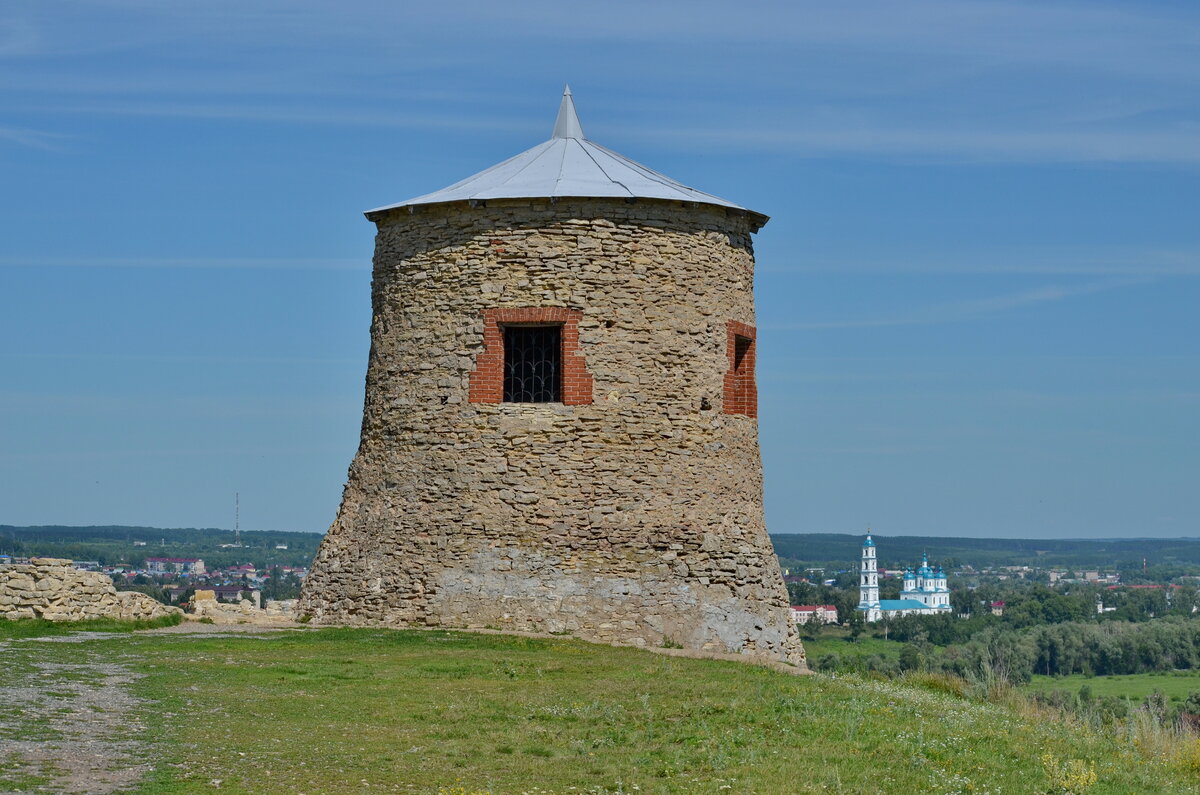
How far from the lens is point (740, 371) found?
21062mm

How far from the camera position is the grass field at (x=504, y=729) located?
10320 mm

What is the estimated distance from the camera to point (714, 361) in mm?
20047

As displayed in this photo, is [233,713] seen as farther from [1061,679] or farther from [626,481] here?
[1061,679]

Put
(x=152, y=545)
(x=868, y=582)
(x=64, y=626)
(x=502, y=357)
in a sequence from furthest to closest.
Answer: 1. (x=868, y=582)
2. (x=152, y=545)
3. (x=502, y=357)
4. (x=64, y=626)

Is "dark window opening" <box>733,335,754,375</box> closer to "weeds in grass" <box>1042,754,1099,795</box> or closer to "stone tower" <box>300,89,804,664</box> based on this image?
"stone tower" <box>300,89,804,664</box>

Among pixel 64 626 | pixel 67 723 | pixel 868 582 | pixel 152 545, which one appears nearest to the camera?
pixel 67 723

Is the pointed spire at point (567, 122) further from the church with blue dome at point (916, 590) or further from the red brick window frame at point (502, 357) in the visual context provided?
the church with blue dome at point (916, 590)

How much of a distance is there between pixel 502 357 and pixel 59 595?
626 cm

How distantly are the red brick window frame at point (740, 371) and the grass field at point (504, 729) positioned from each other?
16.0 ft

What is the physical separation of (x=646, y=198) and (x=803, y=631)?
42.3 metres

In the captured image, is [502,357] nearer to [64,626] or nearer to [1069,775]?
[64,626]

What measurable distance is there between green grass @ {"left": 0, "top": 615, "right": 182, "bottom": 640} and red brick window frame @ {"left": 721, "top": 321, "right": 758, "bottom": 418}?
7.89m

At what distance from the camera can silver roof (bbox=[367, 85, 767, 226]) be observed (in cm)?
1977

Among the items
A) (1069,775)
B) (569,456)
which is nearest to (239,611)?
(569,456)
